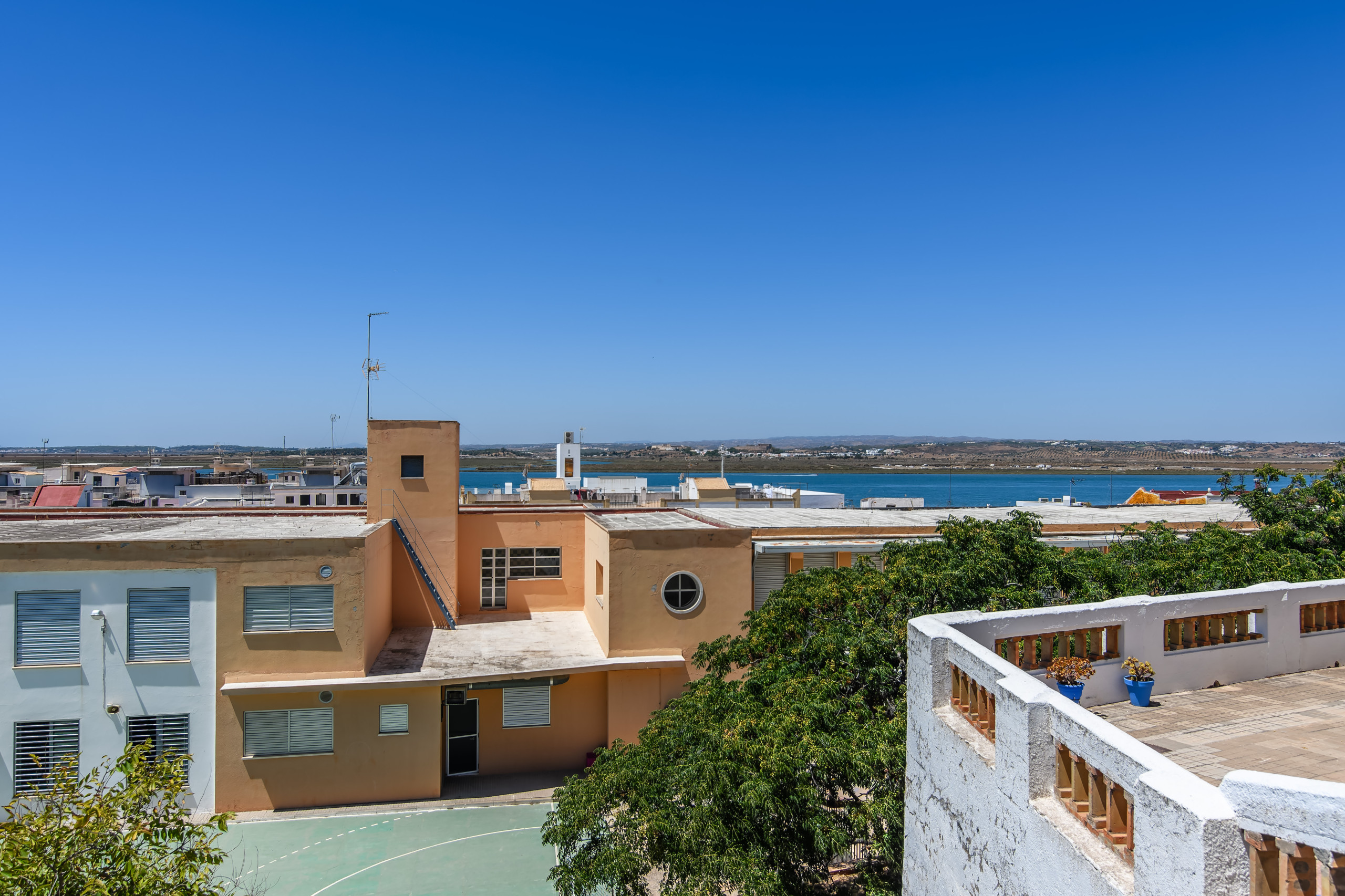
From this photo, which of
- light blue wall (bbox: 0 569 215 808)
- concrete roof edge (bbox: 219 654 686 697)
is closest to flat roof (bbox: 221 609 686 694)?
concrete roof edge (bbox: 219 654 686 697)

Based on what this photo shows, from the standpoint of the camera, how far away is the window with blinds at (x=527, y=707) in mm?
18984

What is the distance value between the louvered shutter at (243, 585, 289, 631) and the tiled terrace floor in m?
15.4

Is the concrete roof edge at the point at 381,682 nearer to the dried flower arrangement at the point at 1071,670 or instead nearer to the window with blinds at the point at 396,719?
the window with blinds at the point at 396,719

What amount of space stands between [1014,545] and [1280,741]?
326 inches

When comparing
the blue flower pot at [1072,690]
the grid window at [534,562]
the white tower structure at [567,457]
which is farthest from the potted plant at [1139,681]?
the white tower structure at [567,457]

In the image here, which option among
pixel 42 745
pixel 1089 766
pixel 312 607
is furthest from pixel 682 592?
pixel 1089 766

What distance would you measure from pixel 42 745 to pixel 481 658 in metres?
8.64

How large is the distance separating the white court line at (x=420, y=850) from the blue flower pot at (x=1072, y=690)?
10.5m

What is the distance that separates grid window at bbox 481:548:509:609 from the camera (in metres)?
23.1

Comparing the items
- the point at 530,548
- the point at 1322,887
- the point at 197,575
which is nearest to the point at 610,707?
the point at 530,548

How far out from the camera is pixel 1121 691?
732cm

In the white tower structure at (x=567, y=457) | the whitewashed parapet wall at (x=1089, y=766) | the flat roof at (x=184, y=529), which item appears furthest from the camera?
the white tower structure at (x=567, y=457)

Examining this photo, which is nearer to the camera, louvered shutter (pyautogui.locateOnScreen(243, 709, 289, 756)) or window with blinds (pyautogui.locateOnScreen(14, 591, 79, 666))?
window with blinds (pyautogui.locateOnScreen(14, 591, 79, 666))

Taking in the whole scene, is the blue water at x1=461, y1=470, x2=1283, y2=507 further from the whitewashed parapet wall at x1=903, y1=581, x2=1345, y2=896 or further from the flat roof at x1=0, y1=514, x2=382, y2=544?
the whitewashed parapet wall at x1=903, y1=581, x2=1345, y2=896
